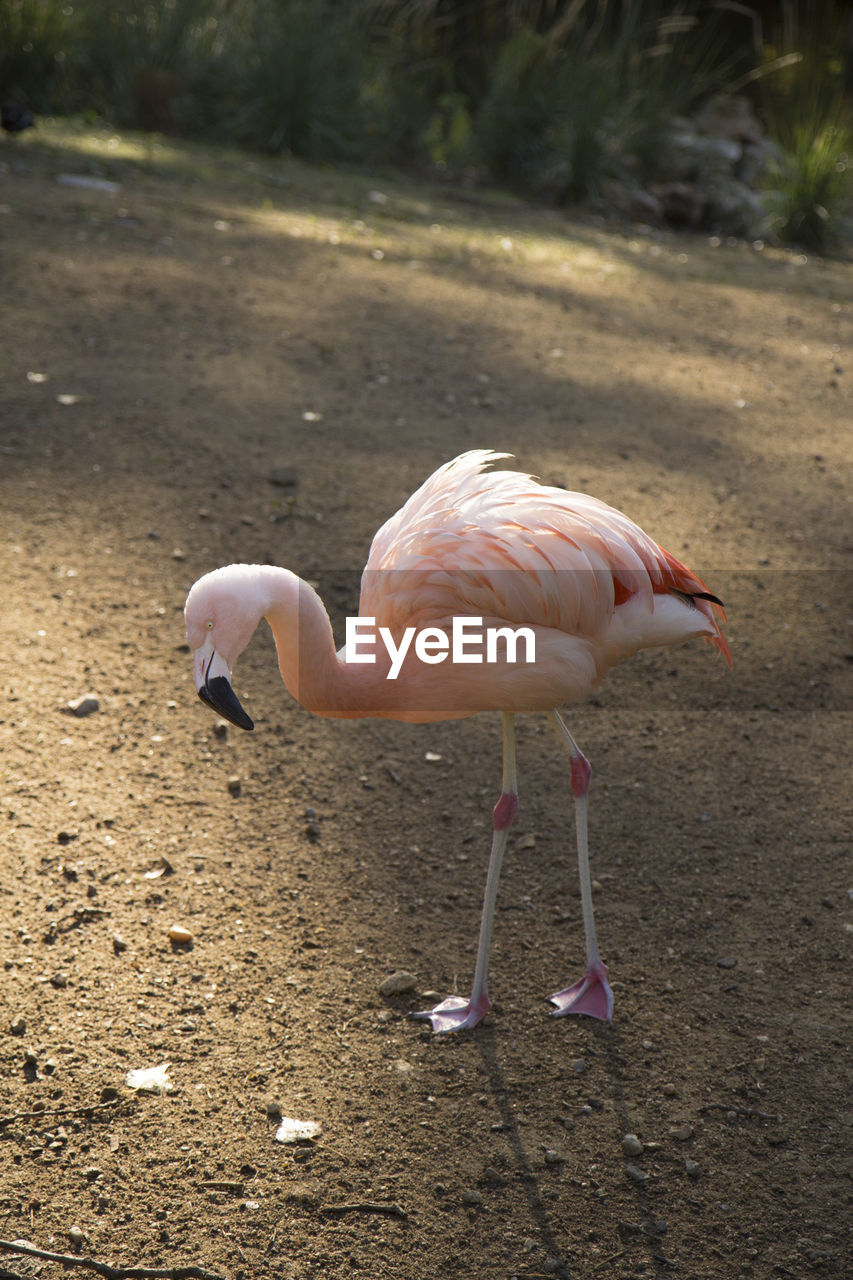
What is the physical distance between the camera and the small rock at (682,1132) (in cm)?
237

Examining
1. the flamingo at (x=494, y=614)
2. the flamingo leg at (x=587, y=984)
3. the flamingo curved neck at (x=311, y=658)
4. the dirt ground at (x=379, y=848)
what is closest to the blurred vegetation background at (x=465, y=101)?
the dirt ground at (x=379, y=848)

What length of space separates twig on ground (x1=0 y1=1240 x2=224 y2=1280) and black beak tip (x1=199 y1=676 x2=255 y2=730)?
0.99 metres

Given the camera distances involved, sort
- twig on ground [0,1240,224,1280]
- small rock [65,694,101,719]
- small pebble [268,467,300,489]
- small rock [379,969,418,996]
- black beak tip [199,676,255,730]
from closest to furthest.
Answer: twig on ground [0,1240,224,1280] < black beak tip [199,676,255,730] < small rock [379,969,418,996] < small rock [65,694,101,719] < small pebble [268,467,300,489]

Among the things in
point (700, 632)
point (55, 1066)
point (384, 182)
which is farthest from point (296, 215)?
point (55, 1066)

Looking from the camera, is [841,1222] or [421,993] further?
[421,993]

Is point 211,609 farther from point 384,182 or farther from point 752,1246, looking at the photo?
point 384,182

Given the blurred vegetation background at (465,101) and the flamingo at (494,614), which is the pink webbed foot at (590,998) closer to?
the flamingo at (494,614)

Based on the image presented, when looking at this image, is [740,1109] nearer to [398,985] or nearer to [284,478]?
[398,985]

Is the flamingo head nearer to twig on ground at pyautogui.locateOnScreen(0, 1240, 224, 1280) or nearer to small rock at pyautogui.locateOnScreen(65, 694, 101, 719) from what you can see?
twig on ground at pyautogui.locateOnScreen(0, 1240, 224, 1280)

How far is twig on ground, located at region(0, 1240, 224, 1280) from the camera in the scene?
2.02 meters

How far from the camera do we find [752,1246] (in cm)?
214

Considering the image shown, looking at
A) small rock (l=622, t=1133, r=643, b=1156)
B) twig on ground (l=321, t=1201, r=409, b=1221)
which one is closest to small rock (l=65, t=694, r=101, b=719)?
twig on ground (l=321, t=1201, r=409, b=1221)

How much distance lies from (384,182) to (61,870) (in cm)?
842

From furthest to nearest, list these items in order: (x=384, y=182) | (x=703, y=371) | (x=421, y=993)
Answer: (x=384, y=182)
(x=703, y=371)
(x=421, y=993)
